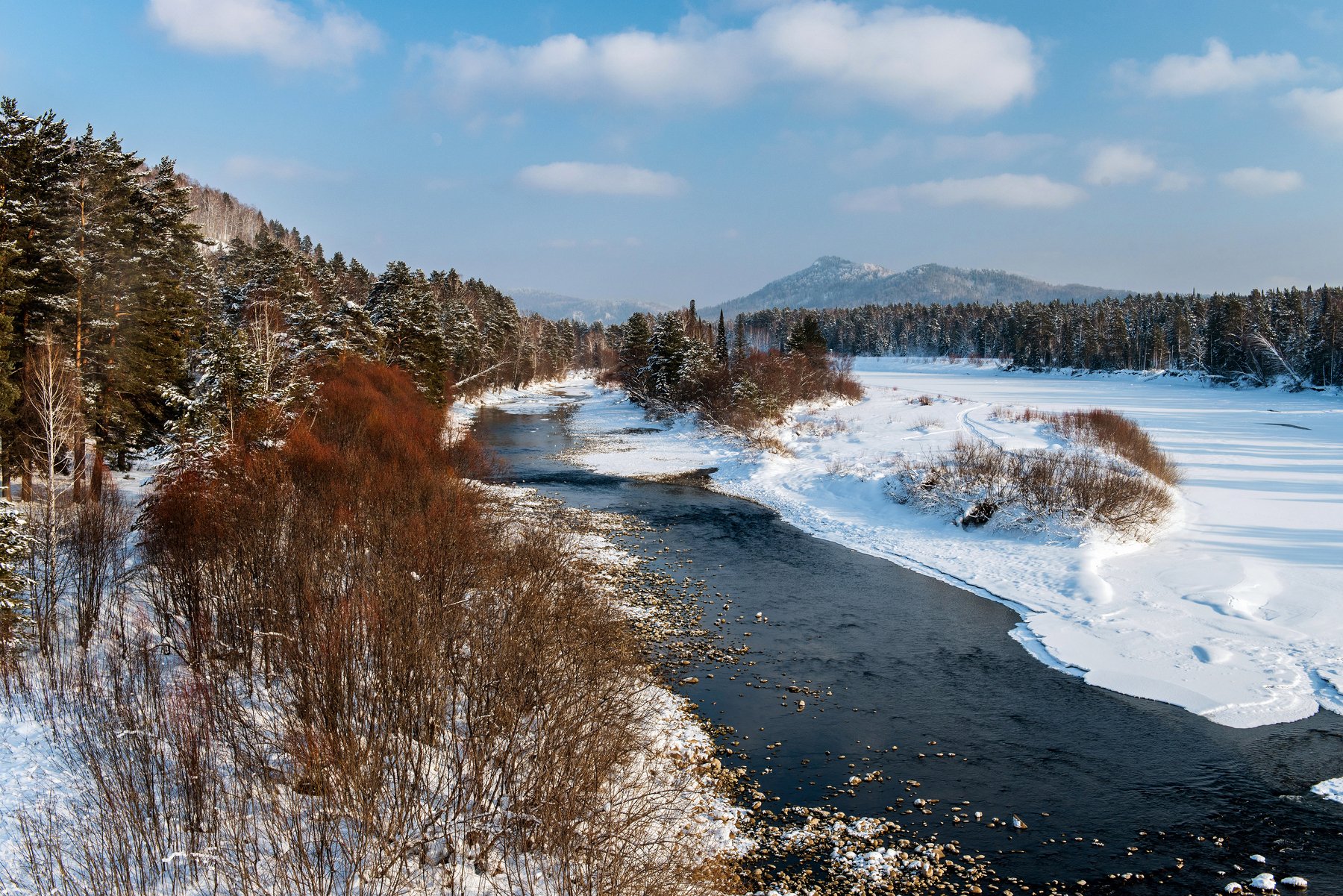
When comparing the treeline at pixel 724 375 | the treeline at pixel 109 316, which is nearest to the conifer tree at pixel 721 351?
the treeline at pixel 724 375

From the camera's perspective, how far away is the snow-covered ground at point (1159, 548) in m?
16.3

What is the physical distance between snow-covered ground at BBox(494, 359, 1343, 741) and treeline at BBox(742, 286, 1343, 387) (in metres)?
34.7

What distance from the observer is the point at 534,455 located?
5012 cm

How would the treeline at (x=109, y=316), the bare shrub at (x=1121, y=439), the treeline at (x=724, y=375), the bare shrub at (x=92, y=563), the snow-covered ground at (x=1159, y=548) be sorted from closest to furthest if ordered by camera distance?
the bare shrub at (x=92, y=563) < the snow-covered ground at (x=1159, y=548) < the treeline at (x=109, y=316) < the bare shrub at (x=1121, y=439) < the treeline at (x=724, y=375)

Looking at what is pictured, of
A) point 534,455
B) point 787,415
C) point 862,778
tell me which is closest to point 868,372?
point 787,415

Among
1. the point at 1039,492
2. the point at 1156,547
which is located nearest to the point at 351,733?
the point at 1156,547

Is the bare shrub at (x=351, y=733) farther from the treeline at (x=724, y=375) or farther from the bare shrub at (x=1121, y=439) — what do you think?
the treeline at (x=724, y=375)

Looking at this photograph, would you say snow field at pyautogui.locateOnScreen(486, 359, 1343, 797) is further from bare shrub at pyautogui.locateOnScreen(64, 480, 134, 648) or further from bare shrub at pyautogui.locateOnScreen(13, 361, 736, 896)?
bare shrub at pyautogui.locateOnScreen(64, 480, 134, 648)

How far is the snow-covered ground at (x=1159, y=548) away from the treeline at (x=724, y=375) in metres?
3.45

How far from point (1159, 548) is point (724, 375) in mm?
41770

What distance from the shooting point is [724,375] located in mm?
63906

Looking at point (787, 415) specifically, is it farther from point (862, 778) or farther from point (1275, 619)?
point (862, 778)

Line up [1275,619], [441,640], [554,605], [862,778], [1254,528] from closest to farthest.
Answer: [441,640]
[862,778]
[554,605]
[1275,619]
[1254,528]

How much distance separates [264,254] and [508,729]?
56057mm
